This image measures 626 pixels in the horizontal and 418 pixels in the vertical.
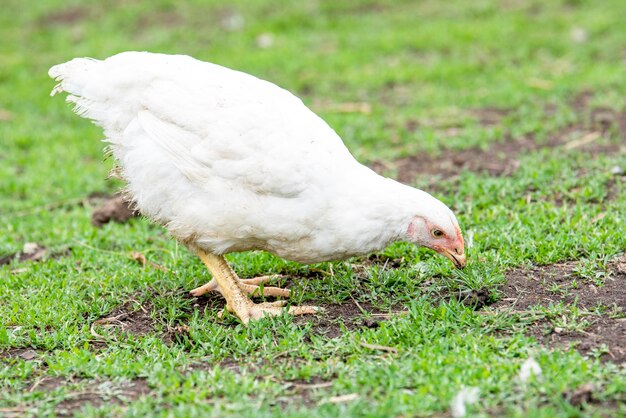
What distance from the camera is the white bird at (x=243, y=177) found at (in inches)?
175

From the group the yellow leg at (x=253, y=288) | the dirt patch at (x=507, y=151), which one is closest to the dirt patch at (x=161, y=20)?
the dirt patch at (x=507, y=151)

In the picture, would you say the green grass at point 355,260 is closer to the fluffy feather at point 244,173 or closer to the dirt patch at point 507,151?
the dirt patch at point 507,151

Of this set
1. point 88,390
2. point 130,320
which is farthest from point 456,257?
point 88,390

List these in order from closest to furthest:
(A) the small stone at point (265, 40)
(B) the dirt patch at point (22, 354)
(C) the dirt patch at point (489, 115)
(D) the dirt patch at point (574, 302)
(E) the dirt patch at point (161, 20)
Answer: (D) the dirt patch at point (574, 302), (B) the dirt patch at point (22, 354), (C) the dirt patch at point (489, 115), (A) the small stone at point (265, 40), (E) the dirt patch at point (161, 20)

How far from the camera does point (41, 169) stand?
25.4 feet

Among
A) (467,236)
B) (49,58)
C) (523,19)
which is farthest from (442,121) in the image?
(49,58)

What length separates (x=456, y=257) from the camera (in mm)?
4688

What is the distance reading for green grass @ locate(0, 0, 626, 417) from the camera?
3869mm

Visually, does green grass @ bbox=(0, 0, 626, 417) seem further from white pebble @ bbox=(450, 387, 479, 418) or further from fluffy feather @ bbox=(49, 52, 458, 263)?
fluffy feather @ bbox=(49, 52, 458, 263)

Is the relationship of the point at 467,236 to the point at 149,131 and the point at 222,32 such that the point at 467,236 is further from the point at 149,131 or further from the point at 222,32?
the point at 222,32

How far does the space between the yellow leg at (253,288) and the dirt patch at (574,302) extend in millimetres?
1302

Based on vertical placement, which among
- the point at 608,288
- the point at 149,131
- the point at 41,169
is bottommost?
the point at 608,288

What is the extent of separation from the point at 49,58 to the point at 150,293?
6.84m

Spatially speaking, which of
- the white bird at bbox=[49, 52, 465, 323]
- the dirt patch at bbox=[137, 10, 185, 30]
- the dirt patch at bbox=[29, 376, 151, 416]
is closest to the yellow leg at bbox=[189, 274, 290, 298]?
the white bird at bbox=[49, 52, 465, 323]
